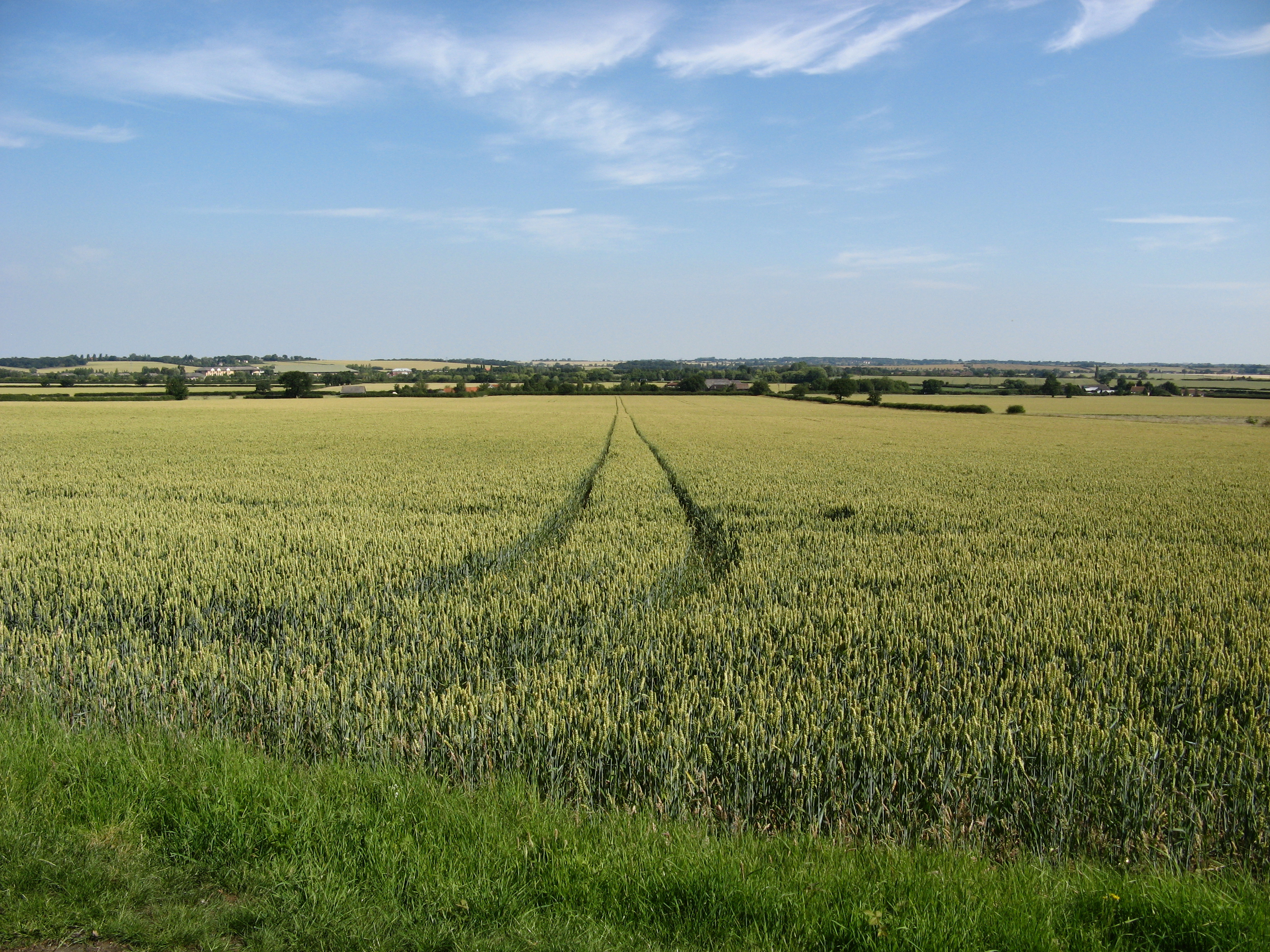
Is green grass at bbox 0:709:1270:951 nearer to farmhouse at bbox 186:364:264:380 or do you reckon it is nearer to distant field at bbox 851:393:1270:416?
distant field at bbox 851:393:1270:416

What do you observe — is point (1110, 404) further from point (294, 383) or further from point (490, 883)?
point (294, 383)

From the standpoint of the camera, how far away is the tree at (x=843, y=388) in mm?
104812

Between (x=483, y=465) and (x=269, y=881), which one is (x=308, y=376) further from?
(x=269, y=881)

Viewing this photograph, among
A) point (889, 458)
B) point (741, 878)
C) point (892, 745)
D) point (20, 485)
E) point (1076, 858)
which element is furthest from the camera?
point (889, 458)

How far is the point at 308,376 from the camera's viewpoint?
102 meters

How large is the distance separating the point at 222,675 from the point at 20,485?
16.3 meters

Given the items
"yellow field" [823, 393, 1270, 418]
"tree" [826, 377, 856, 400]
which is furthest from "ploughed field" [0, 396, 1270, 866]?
"tree" [826, 377, 856, 400]

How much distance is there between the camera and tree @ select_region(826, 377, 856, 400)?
104812mm

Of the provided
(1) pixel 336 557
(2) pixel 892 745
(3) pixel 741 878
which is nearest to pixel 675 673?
(2) pixel 892 745

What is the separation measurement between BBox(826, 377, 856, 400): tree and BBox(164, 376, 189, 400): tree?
83.7 meters

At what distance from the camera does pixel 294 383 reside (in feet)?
323

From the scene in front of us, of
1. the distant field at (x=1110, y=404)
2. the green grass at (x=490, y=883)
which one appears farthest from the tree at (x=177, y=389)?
the green grass at (x=490, y=883)

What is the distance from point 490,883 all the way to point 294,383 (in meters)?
106

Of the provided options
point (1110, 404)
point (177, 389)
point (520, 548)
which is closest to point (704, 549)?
point (520, 548)
